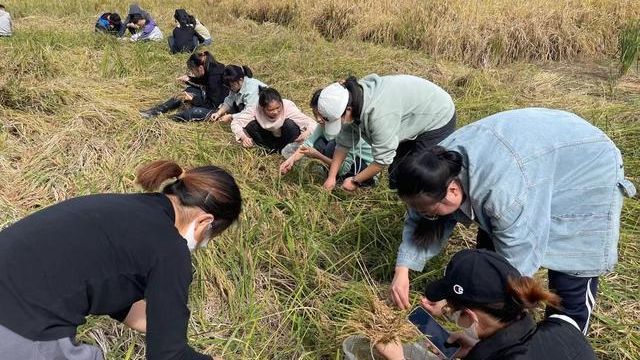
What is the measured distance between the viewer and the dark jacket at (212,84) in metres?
4.60

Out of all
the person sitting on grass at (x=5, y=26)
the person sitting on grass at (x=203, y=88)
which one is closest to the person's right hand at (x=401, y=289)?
the person sitting on grass at (x=203, y=88)

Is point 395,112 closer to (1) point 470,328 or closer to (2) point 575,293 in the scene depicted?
(2) point 575,293

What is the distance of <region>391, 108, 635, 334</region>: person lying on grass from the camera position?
1.43 metres

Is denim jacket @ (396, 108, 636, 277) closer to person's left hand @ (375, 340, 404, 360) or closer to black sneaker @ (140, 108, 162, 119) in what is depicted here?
person's left hand @ (375, 340, 404, 360)

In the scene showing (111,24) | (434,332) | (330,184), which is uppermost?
(434,332)

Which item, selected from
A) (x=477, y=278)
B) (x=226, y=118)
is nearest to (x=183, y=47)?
(x=226, y=118)

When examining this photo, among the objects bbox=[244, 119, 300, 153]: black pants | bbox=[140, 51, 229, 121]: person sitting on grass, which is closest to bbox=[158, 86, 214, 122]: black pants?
bbox=[140, 51, 229, 121]: person sitting on grass

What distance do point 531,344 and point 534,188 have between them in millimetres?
466

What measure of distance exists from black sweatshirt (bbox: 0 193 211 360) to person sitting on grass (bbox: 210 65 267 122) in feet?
9.75

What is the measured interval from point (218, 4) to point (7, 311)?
11.6 m

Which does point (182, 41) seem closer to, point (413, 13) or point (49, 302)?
point (413, 13)

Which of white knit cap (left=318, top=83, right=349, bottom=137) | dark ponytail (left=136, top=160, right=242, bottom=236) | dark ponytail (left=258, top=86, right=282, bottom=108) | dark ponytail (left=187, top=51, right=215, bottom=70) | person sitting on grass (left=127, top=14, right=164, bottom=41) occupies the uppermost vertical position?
dark ponytail (left=136, top=160, right=242, bottom=236)

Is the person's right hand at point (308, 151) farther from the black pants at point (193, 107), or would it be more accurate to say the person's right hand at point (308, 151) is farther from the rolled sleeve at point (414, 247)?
the black pants at point (193, 107)

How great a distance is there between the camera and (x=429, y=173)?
1414mm
